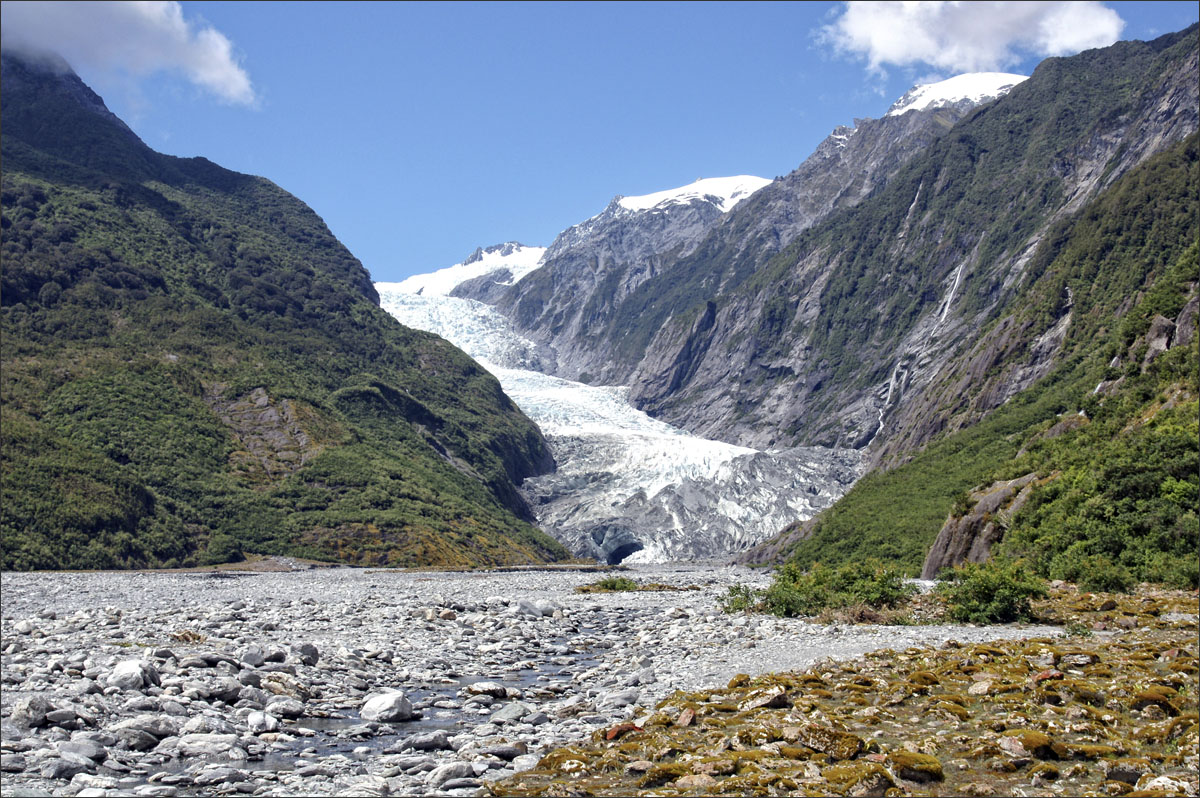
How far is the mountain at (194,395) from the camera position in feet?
260

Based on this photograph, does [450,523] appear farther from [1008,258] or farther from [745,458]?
[1008,258]

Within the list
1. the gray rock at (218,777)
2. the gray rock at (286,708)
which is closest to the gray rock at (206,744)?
the gray rock at (218,777)

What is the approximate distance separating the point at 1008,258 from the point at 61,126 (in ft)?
543

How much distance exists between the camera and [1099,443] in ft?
132

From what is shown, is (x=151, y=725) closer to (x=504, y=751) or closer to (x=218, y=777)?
(x=218, y=777)

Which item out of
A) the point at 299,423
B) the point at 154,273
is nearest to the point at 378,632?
the point at 299,423

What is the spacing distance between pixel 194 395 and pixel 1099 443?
89798mm

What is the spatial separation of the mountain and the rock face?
186 feet

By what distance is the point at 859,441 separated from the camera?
186 metres

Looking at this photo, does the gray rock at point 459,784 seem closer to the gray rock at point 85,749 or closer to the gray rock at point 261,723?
the gray rock at point 261,723

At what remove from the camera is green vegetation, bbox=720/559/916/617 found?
29.1 m

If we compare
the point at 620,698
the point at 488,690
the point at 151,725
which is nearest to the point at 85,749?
the point at 151,725

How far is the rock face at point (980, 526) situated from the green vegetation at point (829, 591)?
10556mm

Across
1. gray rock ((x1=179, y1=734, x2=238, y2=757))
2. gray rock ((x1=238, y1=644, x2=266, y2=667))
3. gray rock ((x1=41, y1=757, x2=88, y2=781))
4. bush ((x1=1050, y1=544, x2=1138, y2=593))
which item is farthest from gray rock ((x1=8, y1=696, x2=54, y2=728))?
bush ((x1=1050, y1=544, x2=1138, y2=593))
